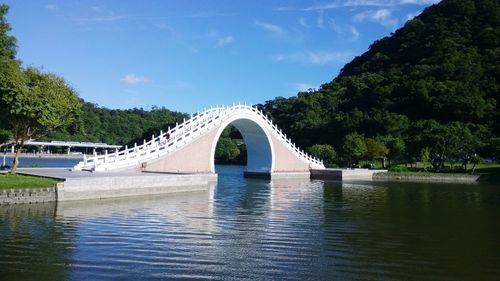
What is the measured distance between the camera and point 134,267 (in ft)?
31.8

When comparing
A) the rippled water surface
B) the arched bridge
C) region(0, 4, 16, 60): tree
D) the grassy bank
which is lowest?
the rippled water surface

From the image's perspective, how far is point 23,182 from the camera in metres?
18.5

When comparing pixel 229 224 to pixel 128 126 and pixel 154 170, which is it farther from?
pixel 128 126

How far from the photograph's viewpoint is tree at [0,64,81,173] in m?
20.9

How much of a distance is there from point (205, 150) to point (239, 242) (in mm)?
24829

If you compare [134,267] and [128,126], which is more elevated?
[128,126]

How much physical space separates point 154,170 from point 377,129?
5168cm

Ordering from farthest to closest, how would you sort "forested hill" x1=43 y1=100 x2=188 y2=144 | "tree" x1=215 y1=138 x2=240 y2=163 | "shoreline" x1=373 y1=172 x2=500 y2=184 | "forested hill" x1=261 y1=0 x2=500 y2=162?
"forested hill" x1=43 y1=100 x2=188 y2=144, "tree" x1=215 y1=138 x2=240 y2=163, "forested hill" x1=261 y1=0 x2=500 y2=162, "shoreline" x1=373 y1=172 x2=500 y2=184

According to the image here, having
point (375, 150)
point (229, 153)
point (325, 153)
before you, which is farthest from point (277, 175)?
point (229, 153)

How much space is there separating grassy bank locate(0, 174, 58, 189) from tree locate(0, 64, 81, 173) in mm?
2578

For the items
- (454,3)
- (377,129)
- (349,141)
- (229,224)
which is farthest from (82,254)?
(454,3)

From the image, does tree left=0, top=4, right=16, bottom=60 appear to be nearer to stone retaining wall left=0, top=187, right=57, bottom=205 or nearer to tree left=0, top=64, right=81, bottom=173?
tree left=0, top=64, right=81, bottom=173

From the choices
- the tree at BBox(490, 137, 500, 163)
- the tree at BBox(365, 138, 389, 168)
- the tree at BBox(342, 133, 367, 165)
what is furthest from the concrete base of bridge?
the tree at BBox(490, 137, 500, 163)

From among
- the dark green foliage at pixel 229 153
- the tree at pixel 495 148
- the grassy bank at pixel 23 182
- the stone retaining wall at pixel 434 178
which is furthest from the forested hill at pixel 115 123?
the grassy bank at pixel 23 182
